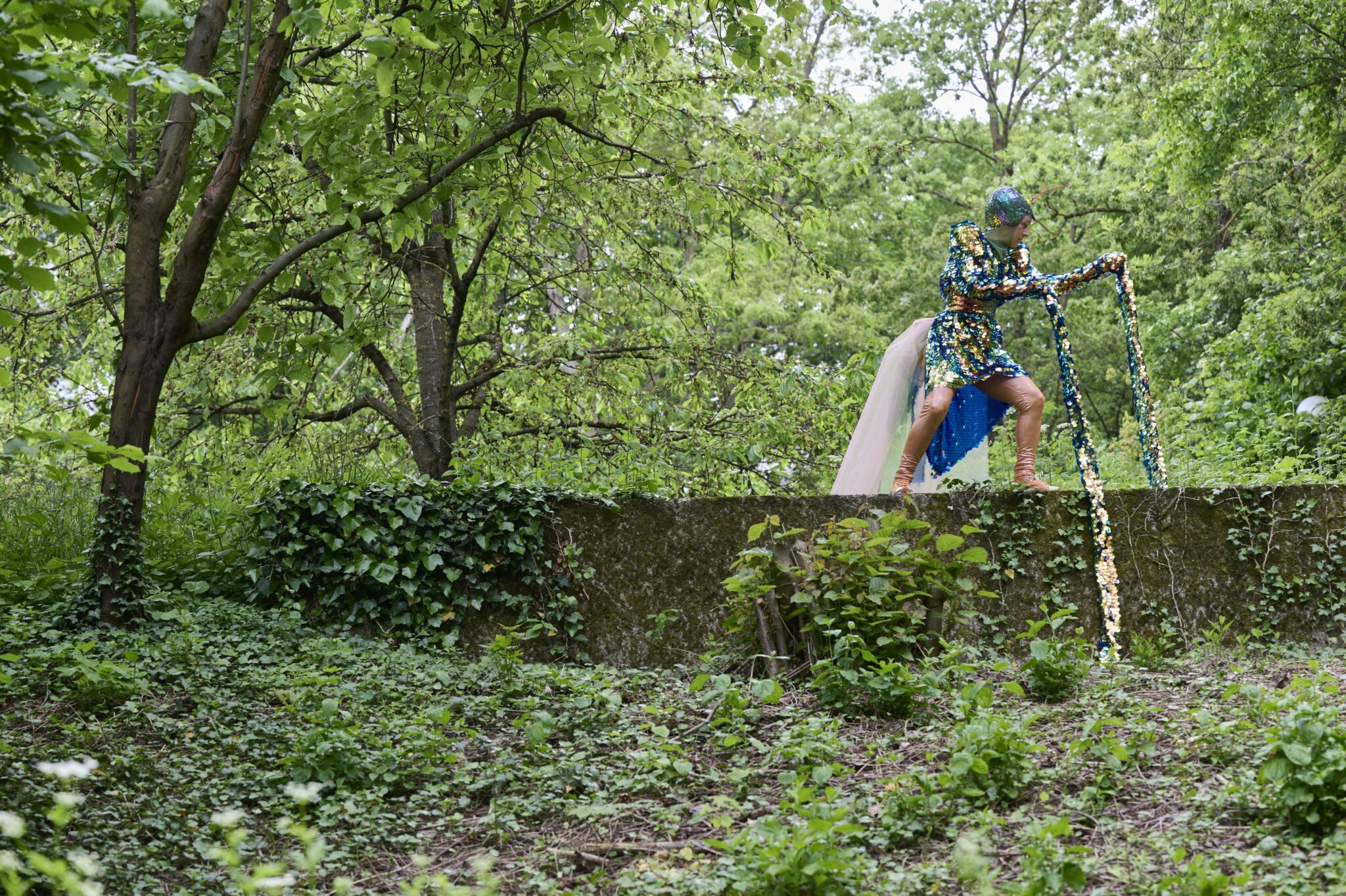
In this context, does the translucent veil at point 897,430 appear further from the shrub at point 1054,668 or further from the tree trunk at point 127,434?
the tree trunk at point 127,434

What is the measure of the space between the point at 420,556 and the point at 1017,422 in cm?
371

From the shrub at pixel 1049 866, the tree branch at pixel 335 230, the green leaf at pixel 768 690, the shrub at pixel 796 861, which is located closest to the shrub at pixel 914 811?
the shrub at pixel 796 861

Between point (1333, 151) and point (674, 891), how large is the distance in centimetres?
1116

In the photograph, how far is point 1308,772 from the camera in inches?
138

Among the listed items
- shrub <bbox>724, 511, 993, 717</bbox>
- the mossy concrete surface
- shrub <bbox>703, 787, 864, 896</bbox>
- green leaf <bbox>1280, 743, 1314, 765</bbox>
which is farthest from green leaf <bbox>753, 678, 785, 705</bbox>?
green leaf <bbox>1280, 743, 1314, 765</bbox>

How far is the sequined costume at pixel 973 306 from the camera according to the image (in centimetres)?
716

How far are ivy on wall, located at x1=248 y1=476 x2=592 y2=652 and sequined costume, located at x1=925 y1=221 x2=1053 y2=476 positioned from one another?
255 centimetres

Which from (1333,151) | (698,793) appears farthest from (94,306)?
(1333,151)

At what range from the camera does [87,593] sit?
629 cm

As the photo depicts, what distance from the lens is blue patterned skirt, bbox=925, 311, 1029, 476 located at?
7184 millimetres

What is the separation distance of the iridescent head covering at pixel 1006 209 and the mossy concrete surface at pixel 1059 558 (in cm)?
167

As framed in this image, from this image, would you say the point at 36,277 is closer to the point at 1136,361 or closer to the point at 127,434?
the point at 127,434

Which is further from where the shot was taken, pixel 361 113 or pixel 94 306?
pixel 94 306

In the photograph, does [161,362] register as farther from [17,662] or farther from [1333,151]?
[1333,151]
